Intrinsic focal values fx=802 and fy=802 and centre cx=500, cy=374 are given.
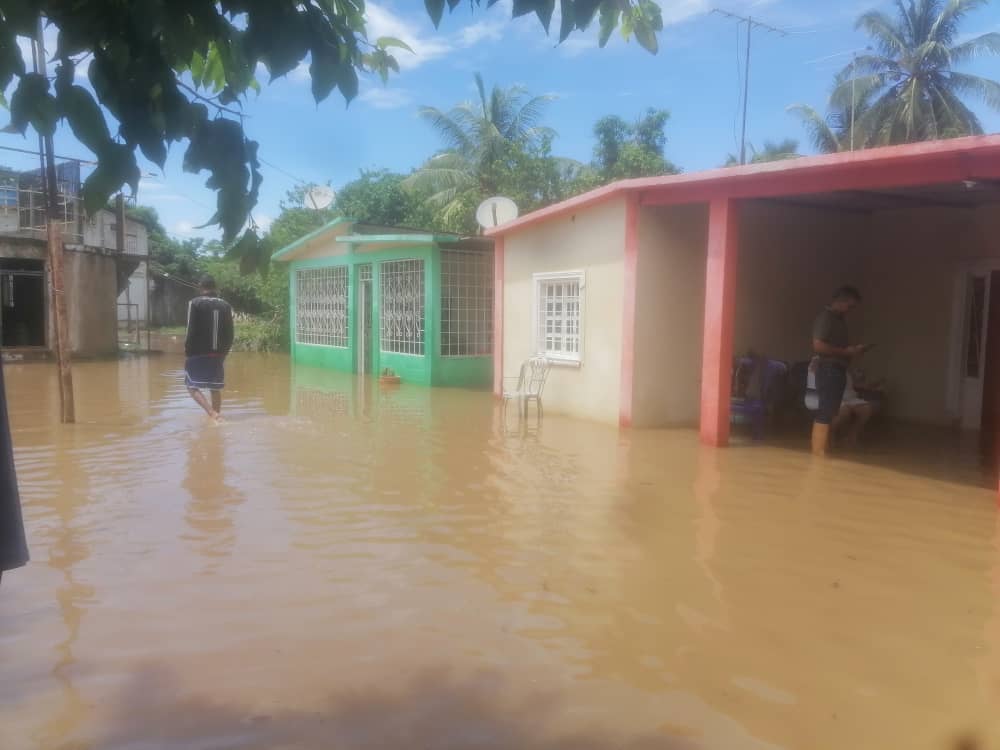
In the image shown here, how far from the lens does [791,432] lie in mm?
10180

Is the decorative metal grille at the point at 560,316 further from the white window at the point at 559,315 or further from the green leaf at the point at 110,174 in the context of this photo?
the green leaf at the point at 110,174

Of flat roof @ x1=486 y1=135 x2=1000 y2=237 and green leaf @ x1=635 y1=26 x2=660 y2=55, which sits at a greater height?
flat roof @ x1=486 y1=135 x2=1000 y2=237

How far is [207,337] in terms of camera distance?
9578 millimetres

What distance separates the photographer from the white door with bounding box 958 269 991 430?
10.0m

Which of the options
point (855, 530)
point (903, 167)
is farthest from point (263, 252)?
point (903, 167)

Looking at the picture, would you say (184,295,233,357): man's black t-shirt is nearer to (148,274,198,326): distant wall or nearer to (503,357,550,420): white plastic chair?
(503,357,550,420): white plastic chair

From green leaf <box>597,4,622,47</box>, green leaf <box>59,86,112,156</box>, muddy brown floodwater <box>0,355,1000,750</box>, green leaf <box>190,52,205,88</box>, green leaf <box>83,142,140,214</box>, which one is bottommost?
muddy brown floodwater <box>0,355,1000,750</box>

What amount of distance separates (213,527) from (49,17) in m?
4.23

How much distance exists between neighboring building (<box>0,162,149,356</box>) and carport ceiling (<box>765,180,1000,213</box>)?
52.1 feet

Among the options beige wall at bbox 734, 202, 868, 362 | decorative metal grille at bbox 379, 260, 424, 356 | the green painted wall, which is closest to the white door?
beige wall at bbox 734, 202, 868, 362

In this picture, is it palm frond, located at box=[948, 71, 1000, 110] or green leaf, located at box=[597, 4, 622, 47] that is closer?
green leaf, located at box=[597, 4, 622, 47]

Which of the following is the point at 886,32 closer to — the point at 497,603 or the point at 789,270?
the point at 789,270

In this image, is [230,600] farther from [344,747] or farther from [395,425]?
[395,425]

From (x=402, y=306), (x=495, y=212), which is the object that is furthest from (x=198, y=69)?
(x=402, y=306)
